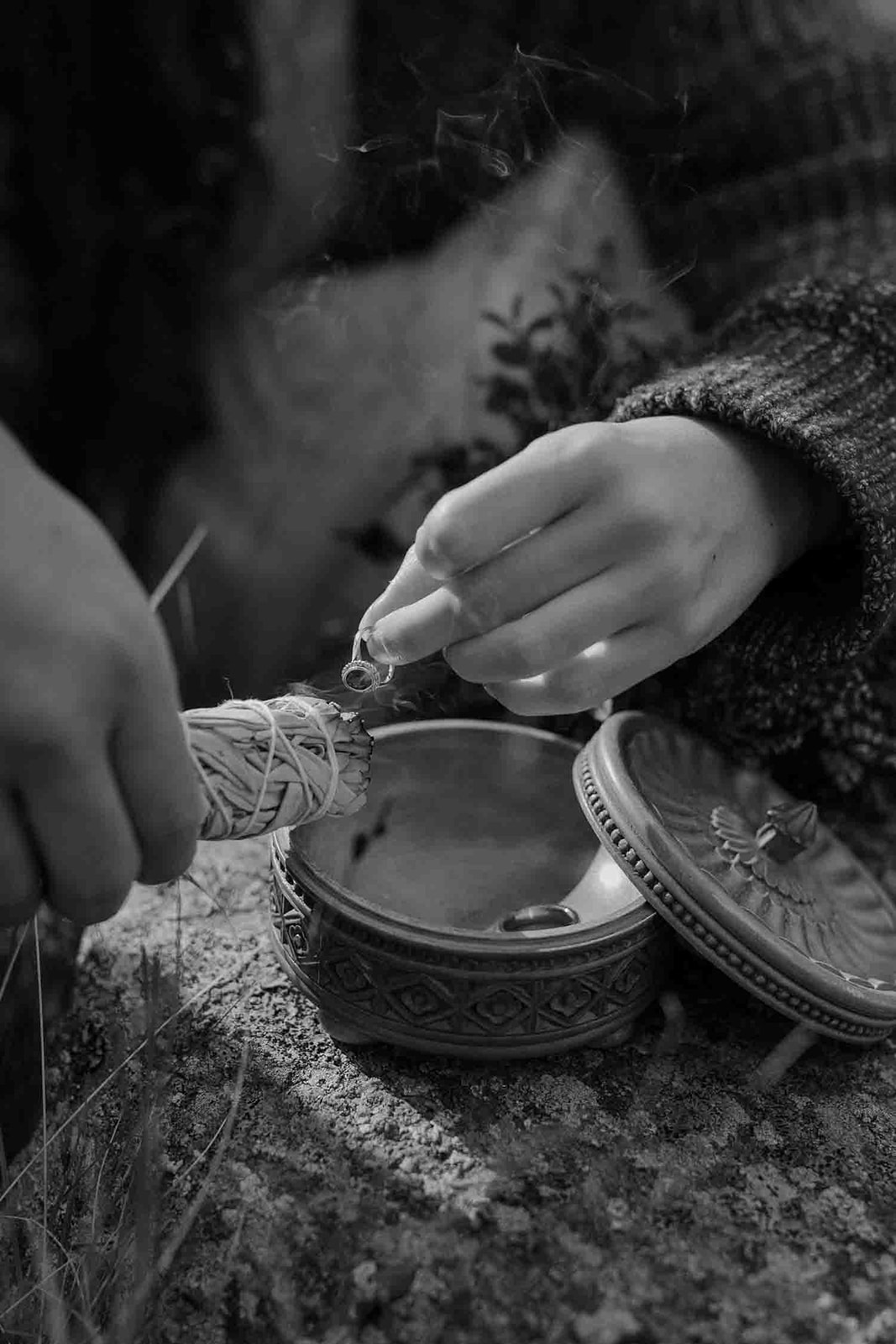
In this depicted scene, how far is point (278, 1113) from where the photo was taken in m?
1.04

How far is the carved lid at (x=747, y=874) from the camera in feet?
3.29

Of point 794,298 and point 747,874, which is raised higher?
point 794,298

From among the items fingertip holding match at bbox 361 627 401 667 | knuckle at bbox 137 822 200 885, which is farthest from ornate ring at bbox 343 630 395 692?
knuckle at bbox 137 822 200 885

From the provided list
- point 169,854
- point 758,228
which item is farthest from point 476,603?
point 758,228

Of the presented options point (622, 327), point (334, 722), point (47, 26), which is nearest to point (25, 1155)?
point (334, 722)

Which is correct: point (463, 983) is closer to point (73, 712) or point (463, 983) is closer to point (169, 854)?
point (169, 854)

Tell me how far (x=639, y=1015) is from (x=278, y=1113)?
376 mm

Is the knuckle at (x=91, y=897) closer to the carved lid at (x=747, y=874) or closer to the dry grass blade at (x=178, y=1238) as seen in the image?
the dry grass blade at (x=178, y=1238)

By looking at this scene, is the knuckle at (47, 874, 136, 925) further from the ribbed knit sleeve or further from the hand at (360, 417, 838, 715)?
the ribbed knit sleeve

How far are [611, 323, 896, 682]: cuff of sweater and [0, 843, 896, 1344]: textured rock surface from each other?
401 mm

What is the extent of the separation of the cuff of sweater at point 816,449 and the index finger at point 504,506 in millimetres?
261

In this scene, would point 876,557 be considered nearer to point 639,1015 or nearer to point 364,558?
point 639,1015

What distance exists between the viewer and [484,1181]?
3.13 feet

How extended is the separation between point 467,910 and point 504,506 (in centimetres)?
52
